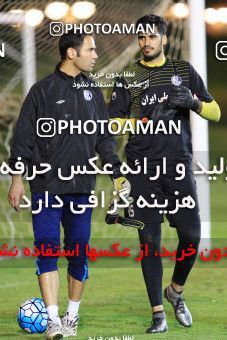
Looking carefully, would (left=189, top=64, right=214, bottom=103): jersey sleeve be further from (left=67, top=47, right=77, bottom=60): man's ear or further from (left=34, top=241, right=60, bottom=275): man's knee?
(left=34, top=241, right=60, bottom=275): man's knee

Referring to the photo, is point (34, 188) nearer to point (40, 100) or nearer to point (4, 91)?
point (40, 100)

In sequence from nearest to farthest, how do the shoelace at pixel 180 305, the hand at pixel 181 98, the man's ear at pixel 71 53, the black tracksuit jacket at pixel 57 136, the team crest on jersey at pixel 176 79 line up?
the black tracksuit jacket at pixel 57 136 < the man's ear at pixel 71 53 < the hand at pixel 181 98 < the team crest on jersey at pixel 176 79 < the shoelace at pixel 180 305

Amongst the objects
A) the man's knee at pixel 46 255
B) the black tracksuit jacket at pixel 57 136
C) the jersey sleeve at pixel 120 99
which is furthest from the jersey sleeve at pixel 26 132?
the jersey sleeve at pixel 120 99

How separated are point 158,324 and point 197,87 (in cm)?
124

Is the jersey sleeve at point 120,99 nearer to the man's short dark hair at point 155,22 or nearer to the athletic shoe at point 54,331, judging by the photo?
the man's short dark hair at point 155,22

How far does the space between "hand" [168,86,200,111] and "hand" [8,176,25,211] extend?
0.91 metres

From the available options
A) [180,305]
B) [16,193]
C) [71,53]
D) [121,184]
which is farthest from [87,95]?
[180,305]

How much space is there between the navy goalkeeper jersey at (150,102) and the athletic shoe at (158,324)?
0.79 m

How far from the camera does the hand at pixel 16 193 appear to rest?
19.8 ft

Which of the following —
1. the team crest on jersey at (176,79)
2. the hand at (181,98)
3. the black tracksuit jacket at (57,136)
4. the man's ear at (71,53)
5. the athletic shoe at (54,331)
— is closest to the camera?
the athletic shoe at (54,331)

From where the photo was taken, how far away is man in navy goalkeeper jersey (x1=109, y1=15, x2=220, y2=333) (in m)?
6.46

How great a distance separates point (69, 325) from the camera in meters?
6.29

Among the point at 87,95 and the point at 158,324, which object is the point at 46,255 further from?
the point at 87,95

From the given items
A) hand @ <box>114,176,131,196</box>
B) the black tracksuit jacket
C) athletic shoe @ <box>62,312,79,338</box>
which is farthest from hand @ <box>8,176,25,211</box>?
athletic shoe @ <box>62,312,79,338</box>
